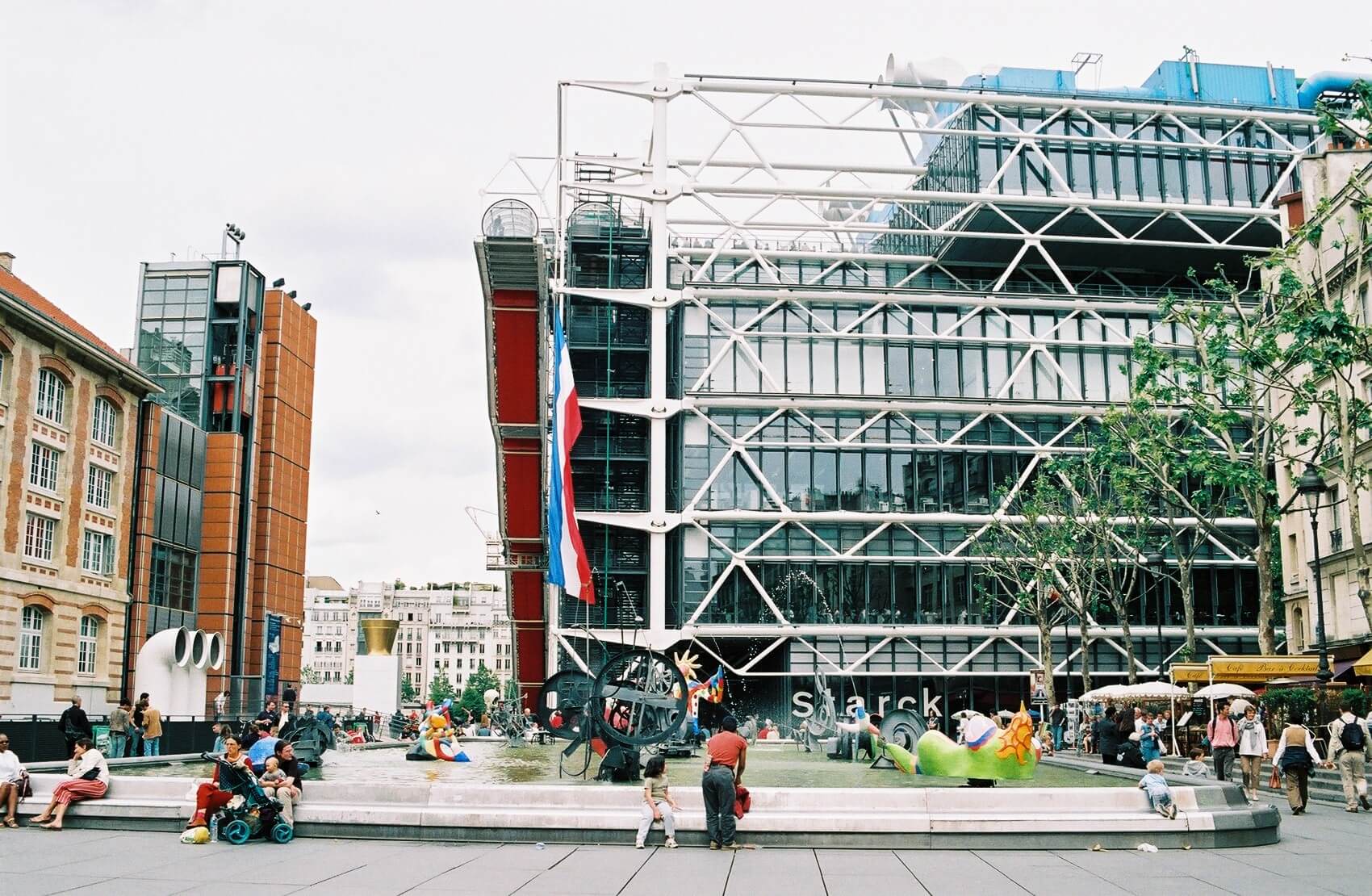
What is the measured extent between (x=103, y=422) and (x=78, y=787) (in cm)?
4150

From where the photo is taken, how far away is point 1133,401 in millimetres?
40688

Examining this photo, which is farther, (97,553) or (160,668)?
(97,553)

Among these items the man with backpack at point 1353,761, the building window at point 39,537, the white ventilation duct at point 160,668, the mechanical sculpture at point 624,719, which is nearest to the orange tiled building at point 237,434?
the white ventilation duct at point 160,668

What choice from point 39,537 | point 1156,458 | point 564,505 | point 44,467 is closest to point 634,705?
point 564,505

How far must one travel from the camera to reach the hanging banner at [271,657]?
77.4 m

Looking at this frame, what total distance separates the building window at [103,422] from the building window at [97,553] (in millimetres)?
3991

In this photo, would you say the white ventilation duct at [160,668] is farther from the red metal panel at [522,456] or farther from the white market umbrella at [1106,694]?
the white market umbrella at [1106,694]

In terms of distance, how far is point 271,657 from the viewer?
257 ft

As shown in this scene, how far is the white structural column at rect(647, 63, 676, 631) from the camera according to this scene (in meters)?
60.1

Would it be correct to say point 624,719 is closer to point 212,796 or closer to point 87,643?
point 212,796

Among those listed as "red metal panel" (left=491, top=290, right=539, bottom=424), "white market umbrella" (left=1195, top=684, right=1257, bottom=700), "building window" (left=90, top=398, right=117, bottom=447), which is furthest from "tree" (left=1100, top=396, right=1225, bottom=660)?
"building window" (left=90, top=398, right=117, bottom=447)

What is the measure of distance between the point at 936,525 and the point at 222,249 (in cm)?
5157

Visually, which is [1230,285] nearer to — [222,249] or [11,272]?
[11,272]

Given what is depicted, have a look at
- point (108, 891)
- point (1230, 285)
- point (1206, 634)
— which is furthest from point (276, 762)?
point (1206, 634)
